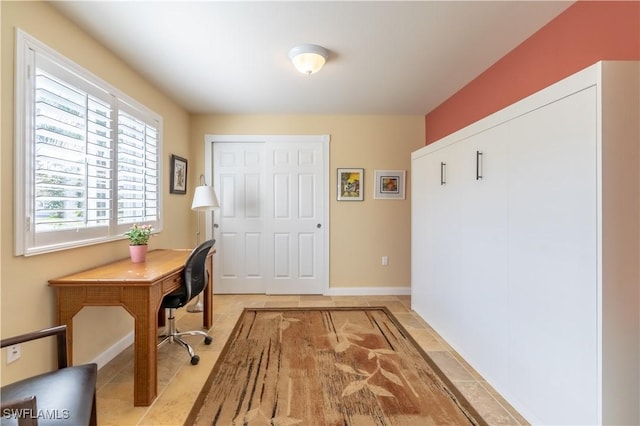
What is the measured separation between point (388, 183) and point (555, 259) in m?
2.57

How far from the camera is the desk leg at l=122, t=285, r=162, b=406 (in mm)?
1687

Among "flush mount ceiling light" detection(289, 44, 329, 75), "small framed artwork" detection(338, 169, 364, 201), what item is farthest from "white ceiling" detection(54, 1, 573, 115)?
"small framed artwork" detection(338, 169, 364, 201)

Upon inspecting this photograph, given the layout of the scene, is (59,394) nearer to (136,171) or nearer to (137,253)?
(137,253)

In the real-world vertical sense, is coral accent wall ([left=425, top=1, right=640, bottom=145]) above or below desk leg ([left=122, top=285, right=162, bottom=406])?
above

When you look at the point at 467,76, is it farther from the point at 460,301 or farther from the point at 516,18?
the point at 460,301

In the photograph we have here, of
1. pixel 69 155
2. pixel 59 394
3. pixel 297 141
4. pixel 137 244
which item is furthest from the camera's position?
pixel 297 141

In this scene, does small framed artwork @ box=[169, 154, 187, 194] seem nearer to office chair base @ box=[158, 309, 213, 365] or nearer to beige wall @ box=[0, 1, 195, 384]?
beige wall @ box=[0, 1, 195, 384]

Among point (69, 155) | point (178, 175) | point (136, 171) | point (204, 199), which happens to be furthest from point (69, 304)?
point (178, 175)

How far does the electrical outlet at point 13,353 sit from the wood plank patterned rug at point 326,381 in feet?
3.10

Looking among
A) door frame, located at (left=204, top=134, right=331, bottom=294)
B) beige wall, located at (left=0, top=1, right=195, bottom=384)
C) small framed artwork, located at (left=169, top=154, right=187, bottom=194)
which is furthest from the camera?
door frame, located at (left=204, top=134, right=331, bottom=294)

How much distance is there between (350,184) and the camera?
3895 mm

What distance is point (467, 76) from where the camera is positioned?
8.96 feet

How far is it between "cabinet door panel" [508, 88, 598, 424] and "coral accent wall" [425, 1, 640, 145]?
0.57m

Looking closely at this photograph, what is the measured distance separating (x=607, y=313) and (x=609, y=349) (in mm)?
150
